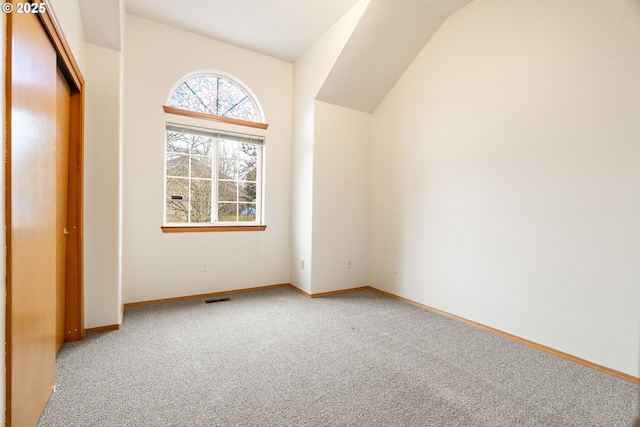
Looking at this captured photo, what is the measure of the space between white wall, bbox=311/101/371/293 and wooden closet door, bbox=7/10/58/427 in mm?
2413

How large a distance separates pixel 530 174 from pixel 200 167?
3.36 metres

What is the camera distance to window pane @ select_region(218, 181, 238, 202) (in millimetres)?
3566

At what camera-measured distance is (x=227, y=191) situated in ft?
11.8

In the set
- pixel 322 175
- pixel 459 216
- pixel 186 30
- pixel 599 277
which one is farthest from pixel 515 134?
pixel 186 30

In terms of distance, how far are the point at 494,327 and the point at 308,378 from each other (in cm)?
179

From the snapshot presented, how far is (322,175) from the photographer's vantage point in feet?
11.6

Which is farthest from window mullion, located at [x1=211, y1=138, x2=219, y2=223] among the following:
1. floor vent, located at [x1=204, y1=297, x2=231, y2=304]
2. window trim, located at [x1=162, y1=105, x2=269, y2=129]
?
floor vent, located at [x1=204, y1=297, x2=231, y2=304]

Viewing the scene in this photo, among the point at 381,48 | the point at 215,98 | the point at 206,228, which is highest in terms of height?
the point at 381,48

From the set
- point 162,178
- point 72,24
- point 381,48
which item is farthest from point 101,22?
point 381,48

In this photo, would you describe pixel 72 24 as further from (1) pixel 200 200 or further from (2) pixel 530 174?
(2) pixel 530 174

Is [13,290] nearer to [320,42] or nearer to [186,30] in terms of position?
[186,30]

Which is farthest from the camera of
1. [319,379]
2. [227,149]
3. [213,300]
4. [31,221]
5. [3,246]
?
[227,149]

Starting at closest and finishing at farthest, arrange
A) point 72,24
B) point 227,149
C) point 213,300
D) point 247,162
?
point 72,24 < point 213,300 < point 227,149 < point 247,162

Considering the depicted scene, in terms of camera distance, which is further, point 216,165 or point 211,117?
point 216,165
